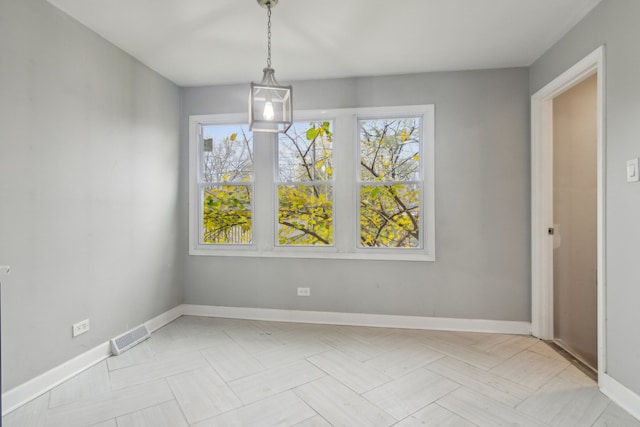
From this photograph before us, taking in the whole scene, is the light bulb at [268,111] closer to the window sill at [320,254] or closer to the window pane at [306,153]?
the window pane at [306,153]

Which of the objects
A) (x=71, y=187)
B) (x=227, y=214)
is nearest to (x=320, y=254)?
(x=227, y=214)

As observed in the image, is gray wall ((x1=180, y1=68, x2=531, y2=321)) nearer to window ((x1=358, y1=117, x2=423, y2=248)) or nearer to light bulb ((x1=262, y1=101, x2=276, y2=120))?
window ((x1=358, y1=117, x2=423, y2=248))

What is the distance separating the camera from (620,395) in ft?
6.72

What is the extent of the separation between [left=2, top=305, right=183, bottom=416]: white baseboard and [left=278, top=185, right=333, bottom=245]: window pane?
1883 mm

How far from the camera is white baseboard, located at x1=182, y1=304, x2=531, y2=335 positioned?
10.6ft

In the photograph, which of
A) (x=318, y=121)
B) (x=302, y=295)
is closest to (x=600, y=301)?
(x=302, y=295)

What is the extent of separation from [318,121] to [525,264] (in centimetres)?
257

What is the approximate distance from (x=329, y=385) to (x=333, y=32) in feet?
8.75

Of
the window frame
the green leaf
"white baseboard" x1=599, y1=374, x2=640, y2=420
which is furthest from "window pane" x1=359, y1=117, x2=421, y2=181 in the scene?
"white baseboard" x1=599, y1=374, x2=640, y2=420

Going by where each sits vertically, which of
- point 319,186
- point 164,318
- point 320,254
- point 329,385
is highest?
point 319,186

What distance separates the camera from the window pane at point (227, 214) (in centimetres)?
371

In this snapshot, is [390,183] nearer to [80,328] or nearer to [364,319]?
[364,319]

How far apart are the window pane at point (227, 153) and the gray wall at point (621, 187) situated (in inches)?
123

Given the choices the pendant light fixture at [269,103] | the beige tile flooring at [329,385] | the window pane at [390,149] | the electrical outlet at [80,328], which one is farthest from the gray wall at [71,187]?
the window pane at [390,149]
